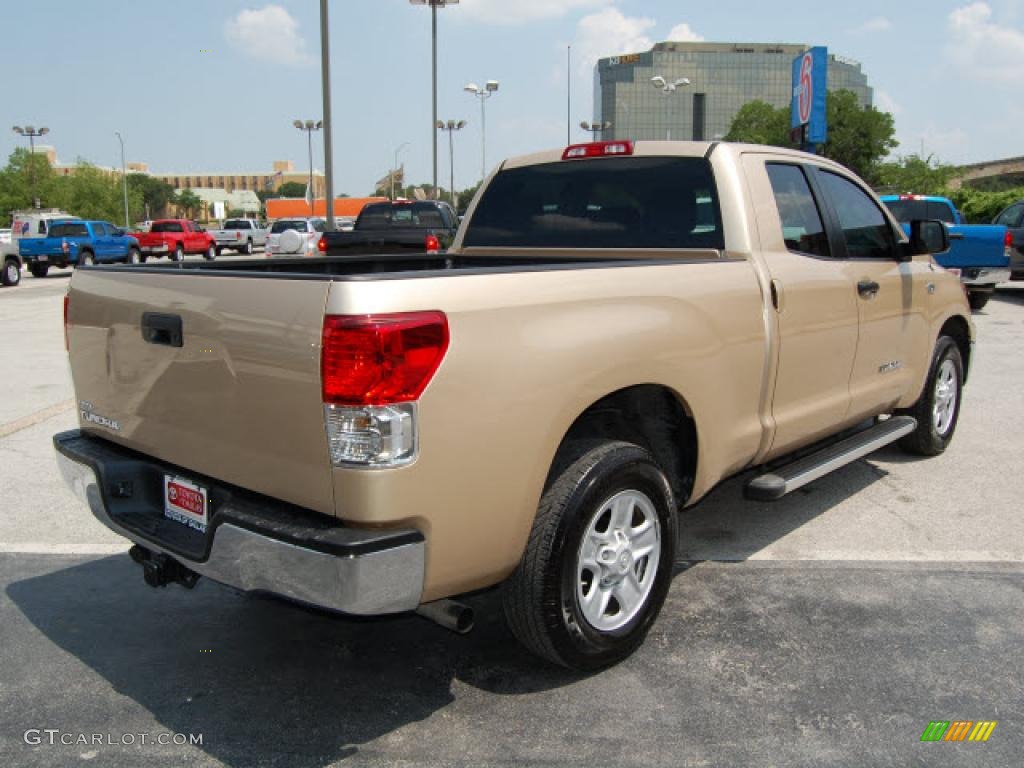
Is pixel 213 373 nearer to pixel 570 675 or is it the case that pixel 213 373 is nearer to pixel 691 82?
pixel 570 675

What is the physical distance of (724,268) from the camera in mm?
3715

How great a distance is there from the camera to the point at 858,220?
197 inches

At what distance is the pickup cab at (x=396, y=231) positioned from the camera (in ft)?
46.2

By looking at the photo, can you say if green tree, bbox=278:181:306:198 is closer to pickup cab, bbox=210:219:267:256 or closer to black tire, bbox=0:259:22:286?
pickup cab, bbox=210:219:267:256

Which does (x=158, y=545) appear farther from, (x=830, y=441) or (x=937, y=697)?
(x=830, y=441)

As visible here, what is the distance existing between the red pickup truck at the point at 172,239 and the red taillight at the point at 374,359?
37.1 meters

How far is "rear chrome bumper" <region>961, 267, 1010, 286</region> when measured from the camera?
13.9 meters

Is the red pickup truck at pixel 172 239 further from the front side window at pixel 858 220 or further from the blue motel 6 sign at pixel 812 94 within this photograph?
the front side window at pixel 858 220

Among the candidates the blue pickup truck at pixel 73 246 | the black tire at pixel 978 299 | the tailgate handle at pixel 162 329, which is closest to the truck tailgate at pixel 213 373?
the tailgate handle at pixel 162 329

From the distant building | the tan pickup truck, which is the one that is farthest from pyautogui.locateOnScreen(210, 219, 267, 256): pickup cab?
the distant building

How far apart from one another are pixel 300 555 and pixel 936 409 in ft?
16.3

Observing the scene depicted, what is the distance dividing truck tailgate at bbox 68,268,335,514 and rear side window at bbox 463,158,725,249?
7.08ft

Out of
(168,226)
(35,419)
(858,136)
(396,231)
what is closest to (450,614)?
(35,419)

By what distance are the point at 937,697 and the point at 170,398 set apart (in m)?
2.78
